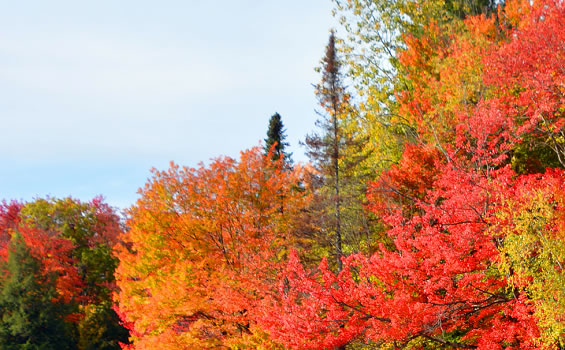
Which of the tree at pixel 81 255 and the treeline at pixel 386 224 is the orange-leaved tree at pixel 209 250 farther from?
the tree at pixel 81 255

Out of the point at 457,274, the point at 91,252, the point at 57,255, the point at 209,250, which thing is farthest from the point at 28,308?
the point at 457,274

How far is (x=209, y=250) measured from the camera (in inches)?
779

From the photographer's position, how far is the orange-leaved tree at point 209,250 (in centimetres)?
1778

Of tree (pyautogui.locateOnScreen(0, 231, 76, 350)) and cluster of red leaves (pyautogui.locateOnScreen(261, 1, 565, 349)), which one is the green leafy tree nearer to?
tree (pyautogui.locateOnScreen(0, 231, 76, 350))

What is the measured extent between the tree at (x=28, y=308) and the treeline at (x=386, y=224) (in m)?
0.11

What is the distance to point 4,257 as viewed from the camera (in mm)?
38500

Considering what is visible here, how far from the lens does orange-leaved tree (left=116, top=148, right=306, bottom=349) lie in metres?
17.8

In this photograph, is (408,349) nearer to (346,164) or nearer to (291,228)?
(291,228)

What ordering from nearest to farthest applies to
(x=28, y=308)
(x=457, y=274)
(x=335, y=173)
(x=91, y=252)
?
(x=457, y=274)
(x=335, y=173)
(x=28, y=308)
(x=91, y=252)

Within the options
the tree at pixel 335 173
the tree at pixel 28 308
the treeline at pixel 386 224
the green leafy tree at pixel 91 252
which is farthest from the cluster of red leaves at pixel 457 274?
the green leafy tree at pixel 91 252

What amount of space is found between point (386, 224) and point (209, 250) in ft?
27.0

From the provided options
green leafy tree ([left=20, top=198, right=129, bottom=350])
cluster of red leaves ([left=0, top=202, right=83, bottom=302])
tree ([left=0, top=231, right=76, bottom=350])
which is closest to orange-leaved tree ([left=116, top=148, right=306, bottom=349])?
tree ([left=0, top=231, right=76, bottom=350])

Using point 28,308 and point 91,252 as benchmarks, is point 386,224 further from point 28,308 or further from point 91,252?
point 91,252

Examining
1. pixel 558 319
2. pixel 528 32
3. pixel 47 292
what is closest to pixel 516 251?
pixel 558 319
